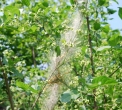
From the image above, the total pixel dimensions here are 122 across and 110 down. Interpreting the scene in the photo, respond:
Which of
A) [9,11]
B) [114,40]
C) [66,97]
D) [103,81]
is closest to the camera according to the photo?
[103,81]

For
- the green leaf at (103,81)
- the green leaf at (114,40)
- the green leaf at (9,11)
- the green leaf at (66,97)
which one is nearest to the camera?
the green leaf at (103,81)

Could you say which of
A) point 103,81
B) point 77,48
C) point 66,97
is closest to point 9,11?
point 77,48

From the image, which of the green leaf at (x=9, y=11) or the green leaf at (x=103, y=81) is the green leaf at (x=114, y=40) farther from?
the green leaf at (x=9, y=11)

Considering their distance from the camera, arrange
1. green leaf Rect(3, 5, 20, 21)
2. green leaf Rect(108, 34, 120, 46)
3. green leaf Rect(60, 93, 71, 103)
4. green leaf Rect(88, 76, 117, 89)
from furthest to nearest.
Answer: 1. green leaf Rect(108, 34, 120, 46)
2. green leaf Rect(3, 5, 20, 21)
3. green leaf Rect(60, 93, 71, 103)
4. green leaf Rect(88, 76, 117, 89)

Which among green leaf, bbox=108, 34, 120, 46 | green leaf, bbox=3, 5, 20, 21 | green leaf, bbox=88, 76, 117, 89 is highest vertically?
green leaf, bbox=3, 5, 20, 21

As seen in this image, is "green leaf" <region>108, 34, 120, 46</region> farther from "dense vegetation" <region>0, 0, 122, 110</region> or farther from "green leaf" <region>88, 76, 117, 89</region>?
"green leaf" <region>88, 76, 117, 89</region>

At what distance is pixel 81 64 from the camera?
115 inches

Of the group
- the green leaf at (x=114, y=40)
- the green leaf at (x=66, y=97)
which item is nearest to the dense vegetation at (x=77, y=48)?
the green leaf at (x=114, y=40)

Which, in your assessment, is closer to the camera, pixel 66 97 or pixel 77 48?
pixel 66 97

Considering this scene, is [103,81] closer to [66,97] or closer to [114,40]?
[66,97]

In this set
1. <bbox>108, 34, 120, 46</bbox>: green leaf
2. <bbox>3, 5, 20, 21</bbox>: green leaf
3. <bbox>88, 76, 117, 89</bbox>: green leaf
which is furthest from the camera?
<bbox>108, 34, 120, 46</bbox>: green leaf

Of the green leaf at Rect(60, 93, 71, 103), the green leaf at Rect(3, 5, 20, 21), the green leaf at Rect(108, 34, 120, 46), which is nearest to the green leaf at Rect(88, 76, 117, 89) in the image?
the green leaf at Rect(60, 93, 71, 103)

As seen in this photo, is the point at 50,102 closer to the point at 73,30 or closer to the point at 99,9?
the point at 73,30

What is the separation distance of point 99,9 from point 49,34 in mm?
671
